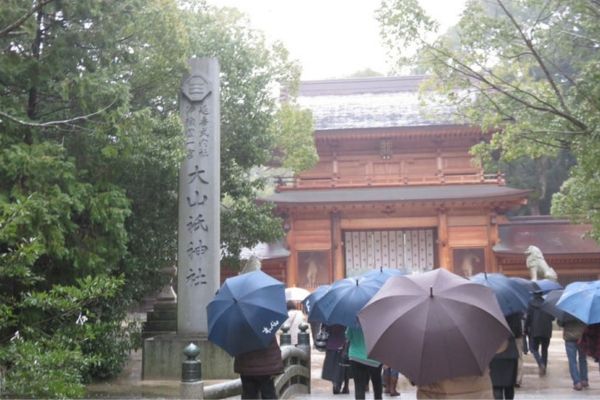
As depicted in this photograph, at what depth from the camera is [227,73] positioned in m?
14.7

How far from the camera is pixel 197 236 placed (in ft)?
35.0

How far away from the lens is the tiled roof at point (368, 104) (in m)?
24.9

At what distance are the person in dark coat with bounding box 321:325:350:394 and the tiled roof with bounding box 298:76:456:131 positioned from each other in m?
15.1

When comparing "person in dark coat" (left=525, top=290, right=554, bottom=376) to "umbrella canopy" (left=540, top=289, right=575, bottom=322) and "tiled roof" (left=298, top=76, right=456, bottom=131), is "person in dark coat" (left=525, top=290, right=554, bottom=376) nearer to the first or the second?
"umbrella canopy" (left=540, top=289, right=575, bottom=322)

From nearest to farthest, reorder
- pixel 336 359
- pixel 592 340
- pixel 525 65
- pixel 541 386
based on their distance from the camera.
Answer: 1. pixel 592 340
2. pixel 336 359
3. pixel 541 386
4. pixel 525 65

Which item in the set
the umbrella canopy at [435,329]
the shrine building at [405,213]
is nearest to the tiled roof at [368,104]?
the shrine building at [405,213]

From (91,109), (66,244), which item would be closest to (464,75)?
(91,109)

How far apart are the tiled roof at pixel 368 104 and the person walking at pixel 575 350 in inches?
558

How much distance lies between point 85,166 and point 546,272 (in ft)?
49.9

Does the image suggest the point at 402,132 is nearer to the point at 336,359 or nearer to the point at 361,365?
the point at 336,359

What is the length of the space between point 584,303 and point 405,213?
15.0m

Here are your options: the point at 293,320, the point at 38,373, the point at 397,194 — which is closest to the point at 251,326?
the point at 38,373

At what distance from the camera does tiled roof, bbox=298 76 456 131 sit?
24859mm

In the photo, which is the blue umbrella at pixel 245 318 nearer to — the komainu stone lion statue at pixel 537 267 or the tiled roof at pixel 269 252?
the komainu stone lion statue at pixel 537 267
